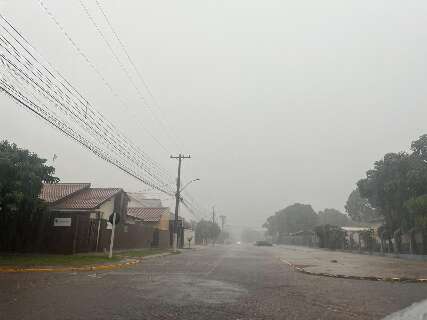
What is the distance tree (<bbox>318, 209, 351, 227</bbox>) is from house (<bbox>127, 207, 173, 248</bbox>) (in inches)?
3438

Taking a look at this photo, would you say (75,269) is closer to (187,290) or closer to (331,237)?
(187,290)

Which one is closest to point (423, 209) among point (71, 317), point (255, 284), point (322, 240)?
point (255, 284)

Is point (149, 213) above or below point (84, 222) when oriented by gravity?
above

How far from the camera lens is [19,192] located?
21.5m

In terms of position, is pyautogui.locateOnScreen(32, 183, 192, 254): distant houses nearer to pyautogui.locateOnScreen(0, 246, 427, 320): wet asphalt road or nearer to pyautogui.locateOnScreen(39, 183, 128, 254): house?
pyautogui.locateOnScreen(39, 183, 128, 254): house

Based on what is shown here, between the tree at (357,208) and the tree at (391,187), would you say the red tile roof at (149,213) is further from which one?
the tree at (357,208)

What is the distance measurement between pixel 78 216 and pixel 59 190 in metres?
9.97

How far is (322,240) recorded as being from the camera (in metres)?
69.5

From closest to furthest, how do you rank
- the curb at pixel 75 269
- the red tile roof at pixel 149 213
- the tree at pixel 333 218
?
1. the curb at pixel 75 269
2. the red tile roof at pixel 149 213
3. the tree at pixel 333 218

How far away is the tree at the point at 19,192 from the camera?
21422 millimetres

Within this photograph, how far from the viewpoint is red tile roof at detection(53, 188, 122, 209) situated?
102ft

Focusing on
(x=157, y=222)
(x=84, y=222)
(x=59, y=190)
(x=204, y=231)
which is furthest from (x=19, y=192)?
(x=204, y=231)

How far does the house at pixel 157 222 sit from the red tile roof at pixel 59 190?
37.7 ft

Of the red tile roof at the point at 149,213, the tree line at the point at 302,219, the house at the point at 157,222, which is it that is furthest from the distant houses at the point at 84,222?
the tree line at the point at 302,219
